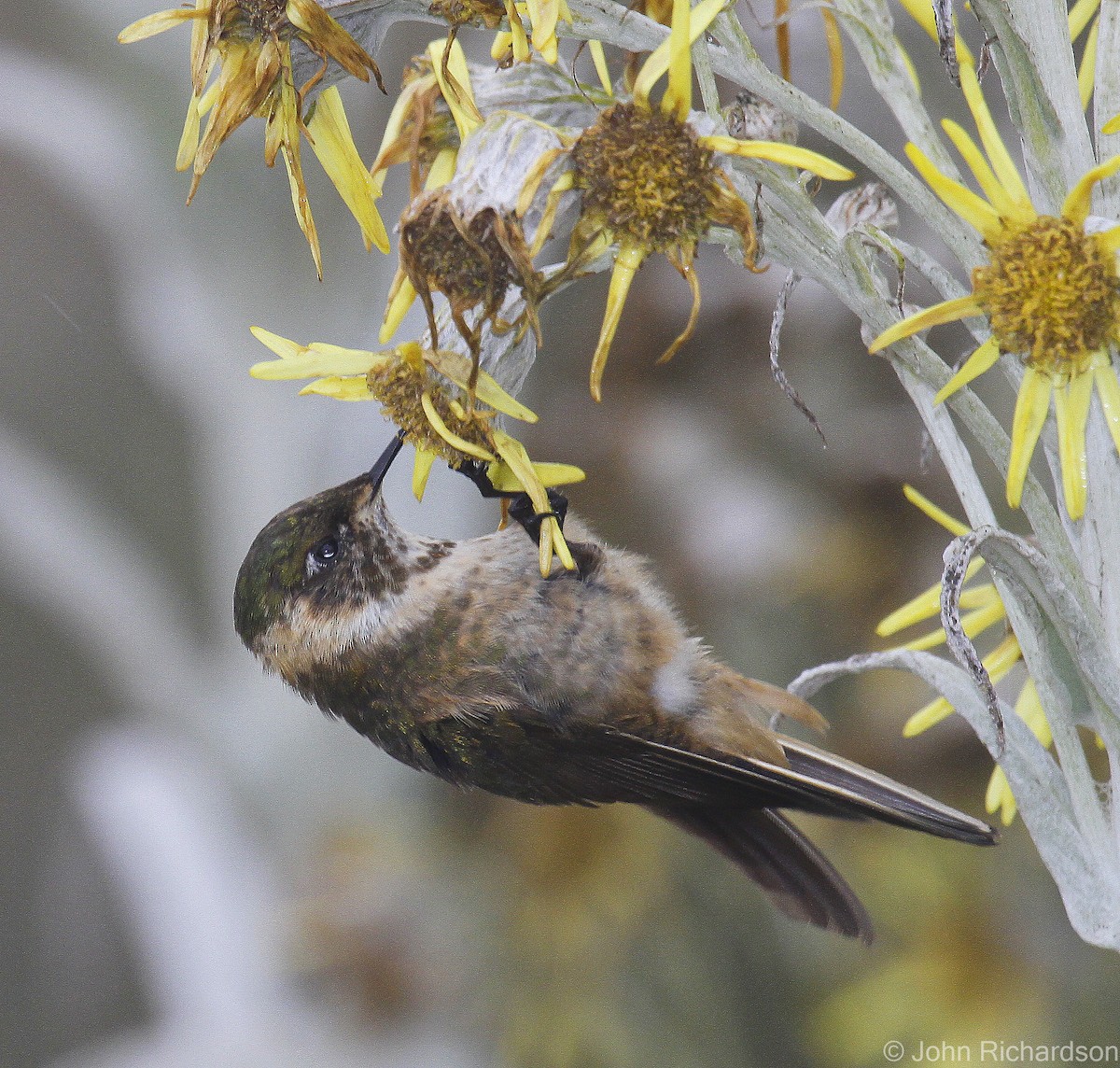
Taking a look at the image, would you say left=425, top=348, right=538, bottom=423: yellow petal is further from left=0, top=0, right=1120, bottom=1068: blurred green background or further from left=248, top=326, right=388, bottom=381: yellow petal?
left=0, top=0, right=1120, bottom=1068: blurred green background

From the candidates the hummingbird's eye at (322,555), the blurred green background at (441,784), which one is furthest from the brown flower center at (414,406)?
the blurred green background at (441,784)

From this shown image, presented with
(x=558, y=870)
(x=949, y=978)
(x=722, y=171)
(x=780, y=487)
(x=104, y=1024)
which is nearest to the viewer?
(x=722, y=171)

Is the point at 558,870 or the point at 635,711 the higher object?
the point at 635,711

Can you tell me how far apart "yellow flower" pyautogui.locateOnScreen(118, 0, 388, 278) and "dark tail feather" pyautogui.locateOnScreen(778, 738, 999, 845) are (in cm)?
39

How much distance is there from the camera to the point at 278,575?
0.88 metres

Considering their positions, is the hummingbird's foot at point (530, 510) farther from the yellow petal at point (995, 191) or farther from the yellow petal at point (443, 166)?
the yellow petal at point (995, 191)

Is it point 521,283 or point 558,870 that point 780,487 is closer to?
point 558,870

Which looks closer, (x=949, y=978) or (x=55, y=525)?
(x=949, y=978)

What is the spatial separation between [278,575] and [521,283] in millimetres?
478

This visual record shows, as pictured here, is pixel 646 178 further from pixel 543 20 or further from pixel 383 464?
pixel 383 464

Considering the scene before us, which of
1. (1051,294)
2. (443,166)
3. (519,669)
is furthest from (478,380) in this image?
(519,669)

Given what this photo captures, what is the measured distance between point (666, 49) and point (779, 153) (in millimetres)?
61

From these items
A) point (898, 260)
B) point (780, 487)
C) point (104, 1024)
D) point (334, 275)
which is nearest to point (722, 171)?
point (898, 260)

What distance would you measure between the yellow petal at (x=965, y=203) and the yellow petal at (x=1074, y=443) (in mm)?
77
